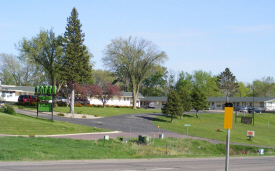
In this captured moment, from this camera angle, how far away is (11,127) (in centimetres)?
2777

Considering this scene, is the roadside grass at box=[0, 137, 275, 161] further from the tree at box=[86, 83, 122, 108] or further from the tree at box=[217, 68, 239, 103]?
the tree at box=[217, 68, 239, 103]

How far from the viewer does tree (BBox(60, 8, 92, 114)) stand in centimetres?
4843

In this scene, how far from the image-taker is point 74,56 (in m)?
48.6

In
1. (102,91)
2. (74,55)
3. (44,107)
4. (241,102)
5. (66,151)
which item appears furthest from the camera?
(241,102)

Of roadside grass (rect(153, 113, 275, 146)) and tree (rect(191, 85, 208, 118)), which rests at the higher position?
tree (rect(191, 85, 208, 118))

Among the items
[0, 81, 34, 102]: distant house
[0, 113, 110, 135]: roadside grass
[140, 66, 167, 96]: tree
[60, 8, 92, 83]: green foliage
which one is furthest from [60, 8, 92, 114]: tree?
[140, 66, 167, 96]: tree

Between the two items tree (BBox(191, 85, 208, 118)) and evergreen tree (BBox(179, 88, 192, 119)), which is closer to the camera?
evergreen tree (BBox(179, 88, 192, 119))

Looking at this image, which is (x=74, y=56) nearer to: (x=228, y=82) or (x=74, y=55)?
(x=74, y=55)

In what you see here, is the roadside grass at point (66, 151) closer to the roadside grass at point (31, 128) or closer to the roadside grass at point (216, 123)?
the roadside grass at point (31, 128)

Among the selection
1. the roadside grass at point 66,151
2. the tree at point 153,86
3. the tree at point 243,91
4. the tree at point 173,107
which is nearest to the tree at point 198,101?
the tree at point 173,107

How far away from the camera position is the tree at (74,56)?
4843cm

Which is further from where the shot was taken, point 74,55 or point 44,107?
point 74,55

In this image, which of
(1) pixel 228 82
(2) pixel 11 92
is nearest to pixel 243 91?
(1) pixel 228 82

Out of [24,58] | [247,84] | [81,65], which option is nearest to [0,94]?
[24,58]
